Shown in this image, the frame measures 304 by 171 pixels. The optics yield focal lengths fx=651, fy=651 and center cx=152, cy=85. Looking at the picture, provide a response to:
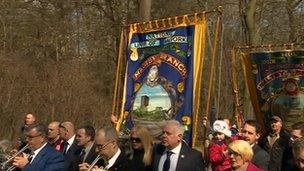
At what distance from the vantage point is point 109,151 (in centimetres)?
632

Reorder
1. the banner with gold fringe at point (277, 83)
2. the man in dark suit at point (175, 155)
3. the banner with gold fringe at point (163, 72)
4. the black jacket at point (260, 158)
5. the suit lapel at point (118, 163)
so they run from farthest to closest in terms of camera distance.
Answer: the banner with gold fringe at point (277, 83) → the banner with gold fringe at point (163, 72) → the black jacket at point (260, 158) → the man in dark suit at point (175, 155) → the suit lapel at point (118, 163)

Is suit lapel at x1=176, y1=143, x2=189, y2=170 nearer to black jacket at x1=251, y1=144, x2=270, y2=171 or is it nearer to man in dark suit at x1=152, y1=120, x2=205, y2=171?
man in dark suit at x1=152, y1=120, x2=205, y2=171

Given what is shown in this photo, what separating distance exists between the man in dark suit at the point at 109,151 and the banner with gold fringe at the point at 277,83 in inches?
205

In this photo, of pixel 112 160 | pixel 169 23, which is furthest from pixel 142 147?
pixel 169 23

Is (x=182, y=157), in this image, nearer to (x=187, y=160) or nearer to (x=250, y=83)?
(x=187, y=160)

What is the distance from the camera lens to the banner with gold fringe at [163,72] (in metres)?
8.87

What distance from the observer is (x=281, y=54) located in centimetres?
1117

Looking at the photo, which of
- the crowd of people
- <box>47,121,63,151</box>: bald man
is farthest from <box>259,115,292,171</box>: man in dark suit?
<box>47,121,63,151</box>: bald man

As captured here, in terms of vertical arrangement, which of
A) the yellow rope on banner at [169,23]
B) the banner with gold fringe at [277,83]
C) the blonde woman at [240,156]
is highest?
the yellow rope on banner at [169,23]

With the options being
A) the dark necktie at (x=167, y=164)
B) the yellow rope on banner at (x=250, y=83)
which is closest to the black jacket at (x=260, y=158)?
the dark necktie at (x=167, y=164)

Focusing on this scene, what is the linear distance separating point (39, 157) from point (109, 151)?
81 centimetres

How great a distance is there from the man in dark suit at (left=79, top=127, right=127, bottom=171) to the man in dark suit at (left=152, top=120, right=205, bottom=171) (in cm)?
49

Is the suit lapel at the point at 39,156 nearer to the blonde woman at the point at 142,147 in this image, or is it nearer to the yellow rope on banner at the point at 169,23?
the blonde woman at the point at 142,147

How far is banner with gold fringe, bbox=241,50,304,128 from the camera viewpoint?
35.9ft
